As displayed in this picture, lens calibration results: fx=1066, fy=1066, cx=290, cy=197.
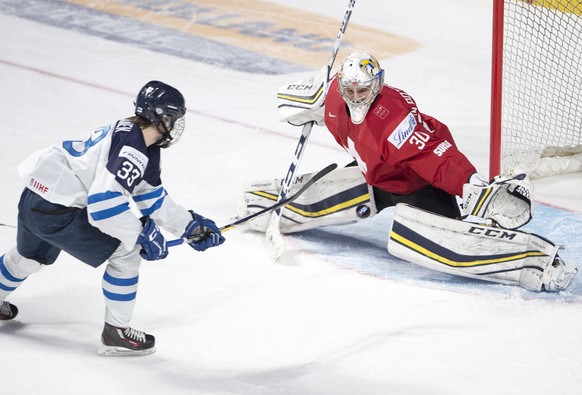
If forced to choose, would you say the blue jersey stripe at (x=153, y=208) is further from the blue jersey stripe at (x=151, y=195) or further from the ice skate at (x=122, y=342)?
the ice skate at (x=122, y=342)

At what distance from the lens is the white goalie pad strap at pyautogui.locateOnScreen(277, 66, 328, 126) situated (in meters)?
3.99

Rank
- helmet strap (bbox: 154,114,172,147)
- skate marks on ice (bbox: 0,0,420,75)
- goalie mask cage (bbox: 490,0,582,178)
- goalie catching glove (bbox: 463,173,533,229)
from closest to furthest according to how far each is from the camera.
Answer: helmet strap (bbox: 154,114,172,147)
goalie catching glove (bbox: 463,173,533,229)
goalie mask cage (bbox: 490,0,582,178)
skate marks on ice (bbox: 0,0,420,75)

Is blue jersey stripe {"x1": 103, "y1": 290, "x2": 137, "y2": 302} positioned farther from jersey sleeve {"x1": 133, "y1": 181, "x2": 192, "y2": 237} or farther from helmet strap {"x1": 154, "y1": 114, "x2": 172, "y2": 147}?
helmet strap {"x1": 154, "y1": 114, "x2": 172, "y2": 147}

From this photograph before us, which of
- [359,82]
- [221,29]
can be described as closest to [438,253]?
[359,82]

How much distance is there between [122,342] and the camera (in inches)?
122

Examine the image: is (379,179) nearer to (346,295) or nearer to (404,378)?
(346,295)

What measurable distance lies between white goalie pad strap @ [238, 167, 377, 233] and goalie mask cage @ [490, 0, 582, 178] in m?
0.96

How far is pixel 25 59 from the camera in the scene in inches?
244

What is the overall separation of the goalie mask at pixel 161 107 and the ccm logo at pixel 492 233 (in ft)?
3.81

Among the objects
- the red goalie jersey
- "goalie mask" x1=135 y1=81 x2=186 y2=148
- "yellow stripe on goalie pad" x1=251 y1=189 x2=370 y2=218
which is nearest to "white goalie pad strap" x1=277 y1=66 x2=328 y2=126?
the red goalie jersey

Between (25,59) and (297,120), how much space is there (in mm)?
2648

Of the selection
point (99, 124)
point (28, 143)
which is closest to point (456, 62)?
point (99, 124)

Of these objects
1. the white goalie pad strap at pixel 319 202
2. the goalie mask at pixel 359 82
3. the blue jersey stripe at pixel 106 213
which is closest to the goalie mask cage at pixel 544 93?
the white goalie pad strap at pixel 319 202

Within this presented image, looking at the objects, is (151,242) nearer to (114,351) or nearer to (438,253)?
(114,351)
